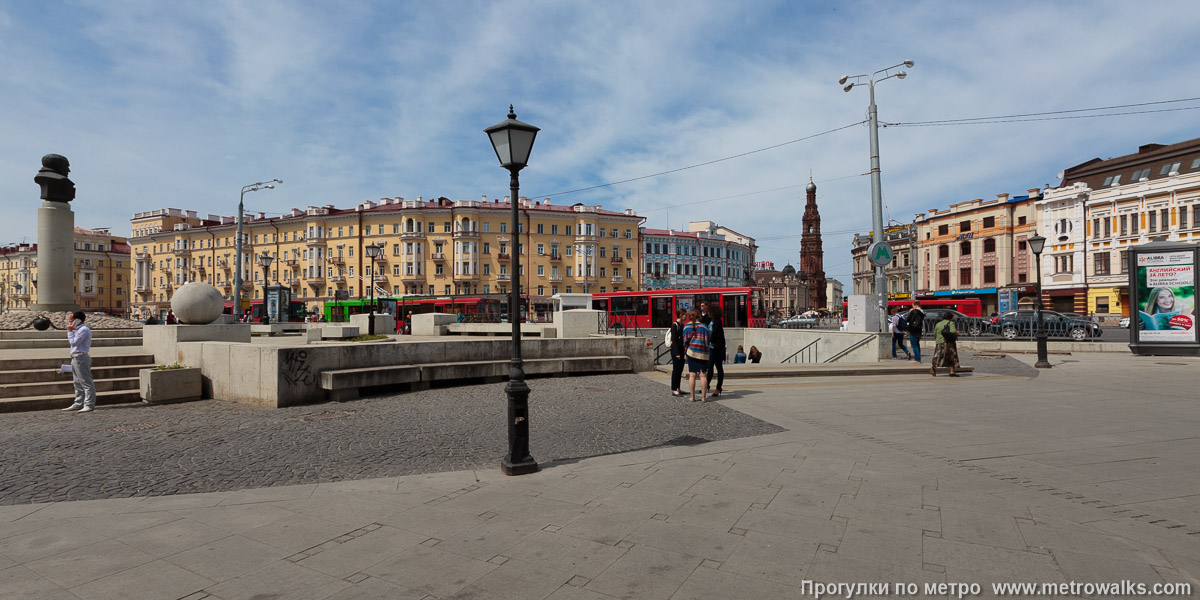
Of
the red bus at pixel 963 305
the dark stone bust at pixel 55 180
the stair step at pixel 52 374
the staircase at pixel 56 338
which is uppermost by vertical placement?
the dark stone bust at pixel 55 180

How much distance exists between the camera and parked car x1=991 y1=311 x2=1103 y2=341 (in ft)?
76.1

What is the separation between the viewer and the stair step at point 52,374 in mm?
9820

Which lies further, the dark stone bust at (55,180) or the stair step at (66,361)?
the dark stone bust at (55,180)

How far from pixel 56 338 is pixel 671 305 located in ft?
83.1

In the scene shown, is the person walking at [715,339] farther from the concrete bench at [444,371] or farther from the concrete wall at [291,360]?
the concrete wall at [291,360]

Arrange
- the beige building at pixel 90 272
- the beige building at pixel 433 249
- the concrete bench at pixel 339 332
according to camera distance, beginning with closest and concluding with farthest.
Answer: the concrete bench at pixel 339 332 → the beige building at pixel 433 249 → the beige building at pixel 90 272

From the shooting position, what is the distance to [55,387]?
32.9 feet

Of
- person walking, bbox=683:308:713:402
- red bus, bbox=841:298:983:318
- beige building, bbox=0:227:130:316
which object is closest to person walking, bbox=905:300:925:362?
person walking, bbox=683:308:713:402

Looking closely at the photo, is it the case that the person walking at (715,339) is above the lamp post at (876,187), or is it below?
below

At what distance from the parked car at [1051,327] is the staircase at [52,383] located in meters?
28.1

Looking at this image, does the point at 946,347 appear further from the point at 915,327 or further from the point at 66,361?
the point at 66,361

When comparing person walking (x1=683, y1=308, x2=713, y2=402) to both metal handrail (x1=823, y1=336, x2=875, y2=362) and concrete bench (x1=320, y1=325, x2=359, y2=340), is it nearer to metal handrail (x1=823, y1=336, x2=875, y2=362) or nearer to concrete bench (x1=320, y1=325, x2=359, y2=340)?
metal handrail (x1=823, y1=336, x2=875, y2=362)

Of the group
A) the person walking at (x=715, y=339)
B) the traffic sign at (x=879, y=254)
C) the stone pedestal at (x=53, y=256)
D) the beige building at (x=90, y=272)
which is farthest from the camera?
the beige building at (x=90, y=272)

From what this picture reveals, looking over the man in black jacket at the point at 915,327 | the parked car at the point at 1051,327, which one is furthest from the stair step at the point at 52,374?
the parked car at the point at 1051,327
